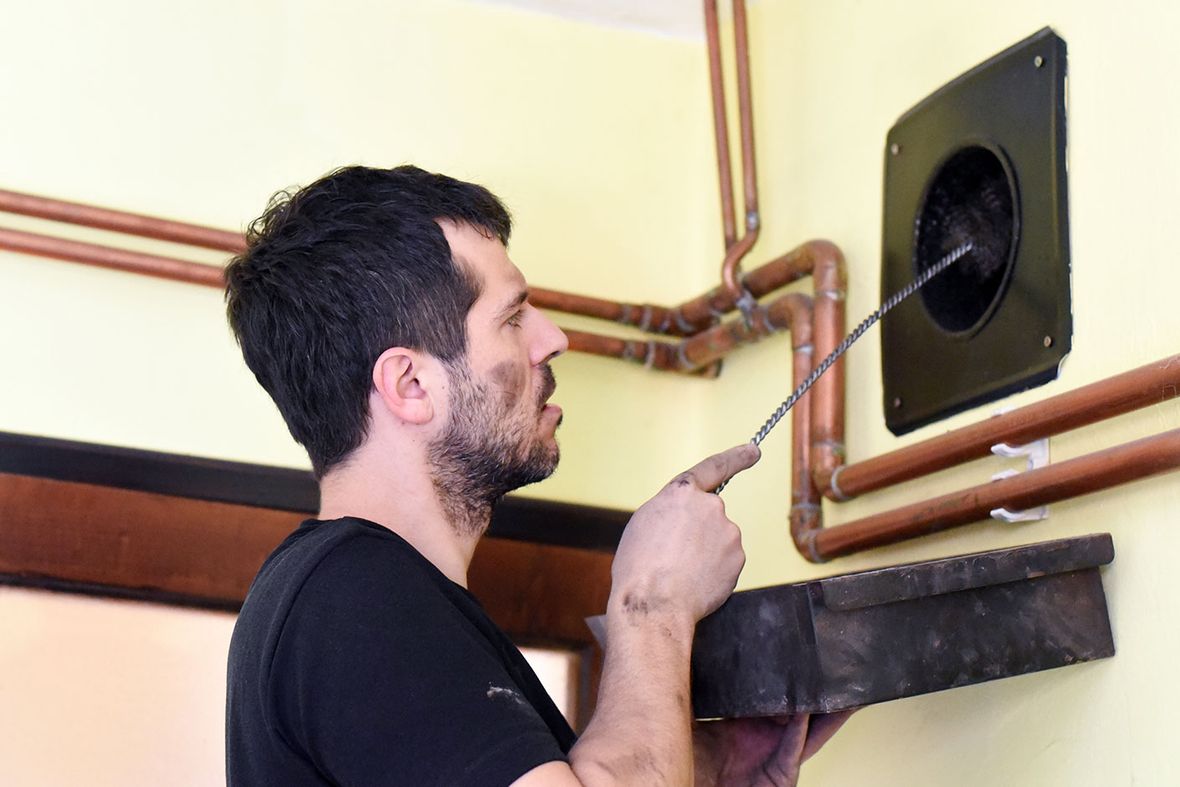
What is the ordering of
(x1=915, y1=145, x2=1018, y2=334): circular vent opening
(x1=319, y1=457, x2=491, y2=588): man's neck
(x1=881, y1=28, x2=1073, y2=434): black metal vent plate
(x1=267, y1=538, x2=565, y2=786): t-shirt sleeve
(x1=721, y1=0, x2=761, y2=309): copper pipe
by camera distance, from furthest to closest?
(x1=721, y1=0, x2=761, y2=309): copper pipe < (x1=915, y1=145, x2=1018, y2=334): circular vent opening < (x1=881, y1=28, x2=1073, y2=434): black metal vent plate < (x1=319, y1=457, x2=491, y2=588): man's neck < (x1=267, y1=538, x2=565, y2=786): t-shirt sleeve

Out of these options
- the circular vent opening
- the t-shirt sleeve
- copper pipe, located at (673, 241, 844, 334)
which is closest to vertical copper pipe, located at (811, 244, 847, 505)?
copper pipe, located at (673, 241, 844, 334)

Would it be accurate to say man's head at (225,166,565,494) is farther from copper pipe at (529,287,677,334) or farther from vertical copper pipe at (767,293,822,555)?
copper pipe at (529,287,677,334)

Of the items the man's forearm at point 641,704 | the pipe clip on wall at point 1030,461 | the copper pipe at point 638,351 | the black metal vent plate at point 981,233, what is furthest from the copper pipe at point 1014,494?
the copper pipe at point 638,351

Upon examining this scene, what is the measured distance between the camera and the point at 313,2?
1767 mm

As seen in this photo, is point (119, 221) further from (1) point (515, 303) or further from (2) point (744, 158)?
(2) point (744, 158)

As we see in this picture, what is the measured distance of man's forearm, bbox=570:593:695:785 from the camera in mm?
859

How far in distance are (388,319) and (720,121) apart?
78 cm

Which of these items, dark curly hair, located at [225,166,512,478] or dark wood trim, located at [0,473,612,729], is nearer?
dark curly hair, located at [225,166,512,478]

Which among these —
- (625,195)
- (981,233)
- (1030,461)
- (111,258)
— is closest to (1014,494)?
(1030,461)

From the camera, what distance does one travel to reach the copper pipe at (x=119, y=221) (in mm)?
1546

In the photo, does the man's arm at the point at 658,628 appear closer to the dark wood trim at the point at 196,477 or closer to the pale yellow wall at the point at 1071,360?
the pale yellow wall at the point at 1071,360

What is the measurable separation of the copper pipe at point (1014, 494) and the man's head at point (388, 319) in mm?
367

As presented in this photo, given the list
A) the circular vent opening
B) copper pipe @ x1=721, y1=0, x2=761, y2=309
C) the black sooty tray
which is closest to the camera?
the black sooty tray

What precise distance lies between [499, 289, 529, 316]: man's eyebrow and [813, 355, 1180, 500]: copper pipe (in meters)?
0.41
